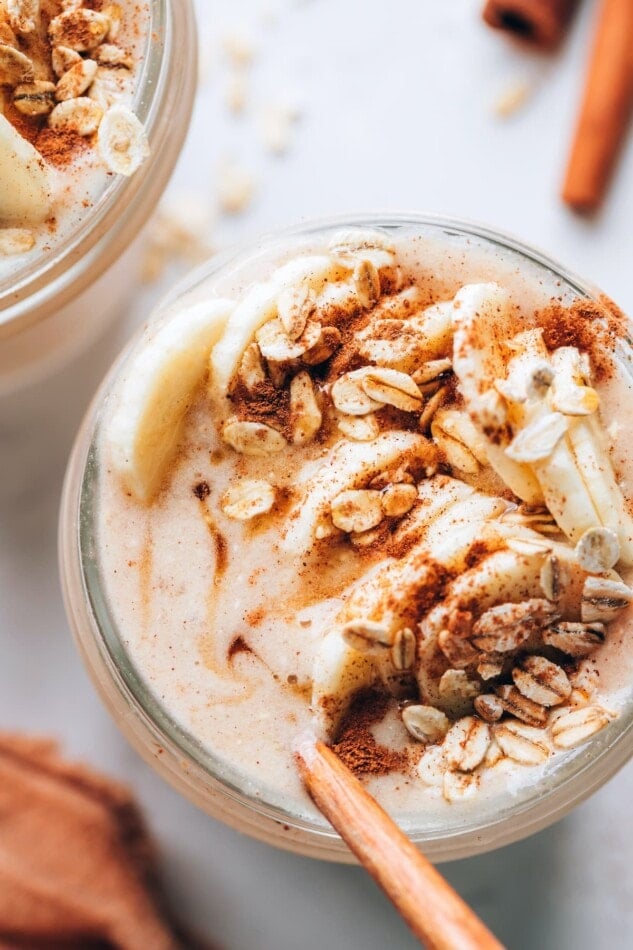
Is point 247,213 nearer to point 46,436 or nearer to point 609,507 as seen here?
point 46,436

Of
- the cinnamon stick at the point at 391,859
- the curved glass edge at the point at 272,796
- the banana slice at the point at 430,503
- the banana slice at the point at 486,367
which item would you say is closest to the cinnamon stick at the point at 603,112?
the curved glass edge at the point at 272,796

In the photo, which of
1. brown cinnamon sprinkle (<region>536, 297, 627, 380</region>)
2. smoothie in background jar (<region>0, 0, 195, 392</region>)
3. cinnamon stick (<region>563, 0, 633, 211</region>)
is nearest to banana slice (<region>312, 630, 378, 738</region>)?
brown cinnamon sprinkle (<region>536, 297, 627, 380</region>)

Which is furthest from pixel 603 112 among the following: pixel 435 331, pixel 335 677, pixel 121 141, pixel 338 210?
pixel 335 677

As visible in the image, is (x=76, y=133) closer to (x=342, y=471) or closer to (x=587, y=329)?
(x=342, y=471)

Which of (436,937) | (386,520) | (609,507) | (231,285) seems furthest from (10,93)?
(436,937)

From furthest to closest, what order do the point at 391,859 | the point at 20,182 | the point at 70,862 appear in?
the point at 70,862 < the point at 20,182 < the point at 391,859

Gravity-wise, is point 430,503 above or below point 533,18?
below
